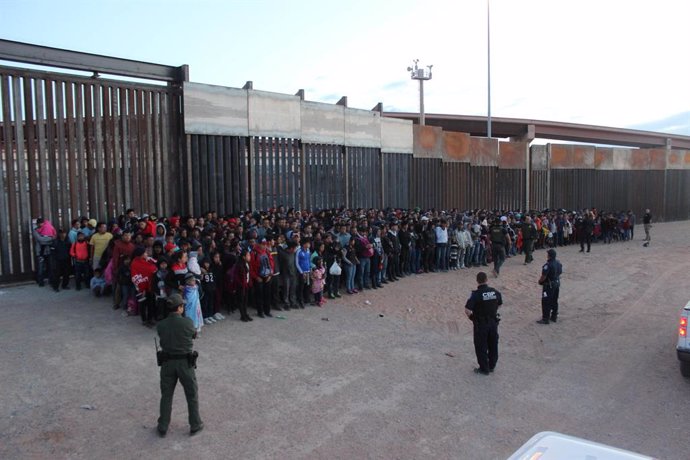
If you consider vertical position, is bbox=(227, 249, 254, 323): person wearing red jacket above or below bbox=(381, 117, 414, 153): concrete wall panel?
below

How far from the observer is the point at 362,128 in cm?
2320

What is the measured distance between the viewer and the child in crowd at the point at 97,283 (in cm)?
1125

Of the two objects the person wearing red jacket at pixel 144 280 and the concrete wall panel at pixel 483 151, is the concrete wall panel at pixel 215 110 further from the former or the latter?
the concrete wall panel at pixel 483 151

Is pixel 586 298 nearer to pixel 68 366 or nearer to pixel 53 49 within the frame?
pixel 68 366

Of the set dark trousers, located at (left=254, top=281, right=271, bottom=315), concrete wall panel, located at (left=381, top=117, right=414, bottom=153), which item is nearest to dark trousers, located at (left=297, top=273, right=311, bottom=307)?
dark trousers, located at (left=254, top=281, right=271, bottom=315)

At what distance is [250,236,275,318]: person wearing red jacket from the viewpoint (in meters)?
10.7

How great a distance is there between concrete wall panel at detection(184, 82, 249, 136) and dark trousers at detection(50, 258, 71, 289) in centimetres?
614

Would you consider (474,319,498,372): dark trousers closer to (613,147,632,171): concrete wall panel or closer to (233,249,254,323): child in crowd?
(233,249,254,323): child in crowd

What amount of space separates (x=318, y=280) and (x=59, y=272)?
592 cm

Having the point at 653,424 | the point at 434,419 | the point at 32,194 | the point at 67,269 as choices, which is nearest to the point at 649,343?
the point at 653,424

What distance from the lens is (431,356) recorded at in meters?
8.88

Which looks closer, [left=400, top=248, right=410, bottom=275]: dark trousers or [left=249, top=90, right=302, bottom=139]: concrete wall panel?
[left=400, top=248, right=410, bottom=275]: dark trousers

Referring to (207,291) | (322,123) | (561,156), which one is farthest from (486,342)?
(561,156)

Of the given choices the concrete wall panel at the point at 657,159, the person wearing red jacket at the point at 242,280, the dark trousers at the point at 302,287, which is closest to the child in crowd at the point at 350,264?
the dark trousers at the point at 302,287
